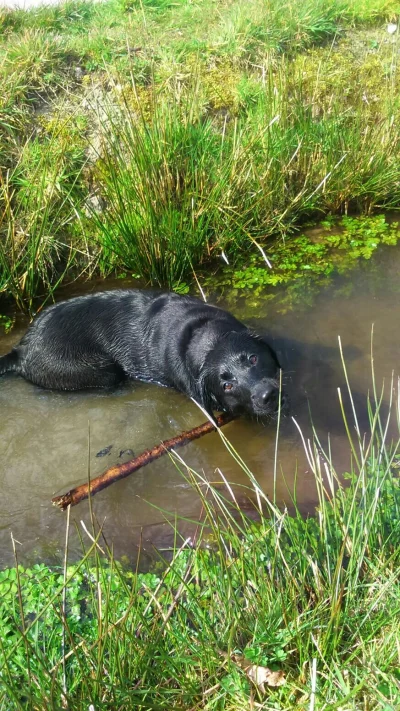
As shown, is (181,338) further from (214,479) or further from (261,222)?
(261,222)

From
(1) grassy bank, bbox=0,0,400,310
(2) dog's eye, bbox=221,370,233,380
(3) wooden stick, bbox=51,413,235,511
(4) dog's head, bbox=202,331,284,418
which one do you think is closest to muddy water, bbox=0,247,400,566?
(3) wooden stick, bbox=51,413,235,511

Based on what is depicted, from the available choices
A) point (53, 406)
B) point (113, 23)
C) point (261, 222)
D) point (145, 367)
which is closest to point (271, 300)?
point (261, 222)

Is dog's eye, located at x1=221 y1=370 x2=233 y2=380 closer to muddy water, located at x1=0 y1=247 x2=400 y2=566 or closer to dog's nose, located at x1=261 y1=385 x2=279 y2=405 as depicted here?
dog's nose, located at x1=261 y1=385 x2=279 y2=405

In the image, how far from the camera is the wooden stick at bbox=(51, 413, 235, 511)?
3.50 m

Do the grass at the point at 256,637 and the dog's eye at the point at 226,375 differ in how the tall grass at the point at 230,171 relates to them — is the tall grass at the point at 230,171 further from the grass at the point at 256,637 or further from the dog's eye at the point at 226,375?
the grass at the point at 256,637

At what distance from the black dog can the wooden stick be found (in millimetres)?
309

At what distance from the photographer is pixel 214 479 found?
12.3 ft

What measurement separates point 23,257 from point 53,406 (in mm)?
1280

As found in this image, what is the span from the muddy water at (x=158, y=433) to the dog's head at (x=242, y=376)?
271mm

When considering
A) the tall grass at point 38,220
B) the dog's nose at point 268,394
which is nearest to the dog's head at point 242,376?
the dog's nose at point 268,394

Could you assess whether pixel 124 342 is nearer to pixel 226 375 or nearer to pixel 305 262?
pixel 226 375

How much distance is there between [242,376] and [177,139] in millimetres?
2301

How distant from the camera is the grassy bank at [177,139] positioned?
506 centimetres

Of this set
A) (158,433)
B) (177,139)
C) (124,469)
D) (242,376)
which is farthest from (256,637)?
(177,139)
